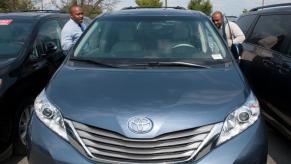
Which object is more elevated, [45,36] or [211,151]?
[45,36]

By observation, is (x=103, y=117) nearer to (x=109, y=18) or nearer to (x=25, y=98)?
(x=109, y=18)

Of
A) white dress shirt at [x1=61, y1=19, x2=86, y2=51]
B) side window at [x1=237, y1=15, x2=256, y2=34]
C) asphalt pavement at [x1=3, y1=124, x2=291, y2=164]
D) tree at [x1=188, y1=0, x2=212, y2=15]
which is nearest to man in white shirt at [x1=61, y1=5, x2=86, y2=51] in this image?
white dress shirt at [x1=61, y1=19, x2=86, y2=51]

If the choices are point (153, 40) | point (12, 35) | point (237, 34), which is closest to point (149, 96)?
point (153, 40)

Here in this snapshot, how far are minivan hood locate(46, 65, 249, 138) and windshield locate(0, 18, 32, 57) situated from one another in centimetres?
175

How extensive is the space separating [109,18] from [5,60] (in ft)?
4.29

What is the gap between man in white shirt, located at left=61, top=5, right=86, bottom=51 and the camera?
633cm

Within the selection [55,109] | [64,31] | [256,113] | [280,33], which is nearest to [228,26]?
[280,33]

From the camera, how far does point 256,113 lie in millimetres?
3225

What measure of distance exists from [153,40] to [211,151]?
64.2 inches

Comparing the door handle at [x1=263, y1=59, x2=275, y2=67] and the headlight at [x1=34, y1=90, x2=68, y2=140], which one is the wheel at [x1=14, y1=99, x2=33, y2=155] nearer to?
the headlight at [x1=34, y1=90, x2=68, y2=140]

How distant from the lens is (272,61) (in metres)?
5.37

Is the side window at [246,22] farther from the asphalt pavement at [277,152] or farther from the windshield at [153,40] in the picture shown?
the windshield at [153,40]

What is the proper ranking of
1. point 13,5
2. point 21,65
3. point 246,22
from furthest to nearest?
point 13,5 → point 246,22 → point 21,65

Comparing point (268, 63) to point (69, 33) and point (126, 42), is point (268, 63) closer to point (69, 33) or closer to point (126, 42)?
point (126, 42)
